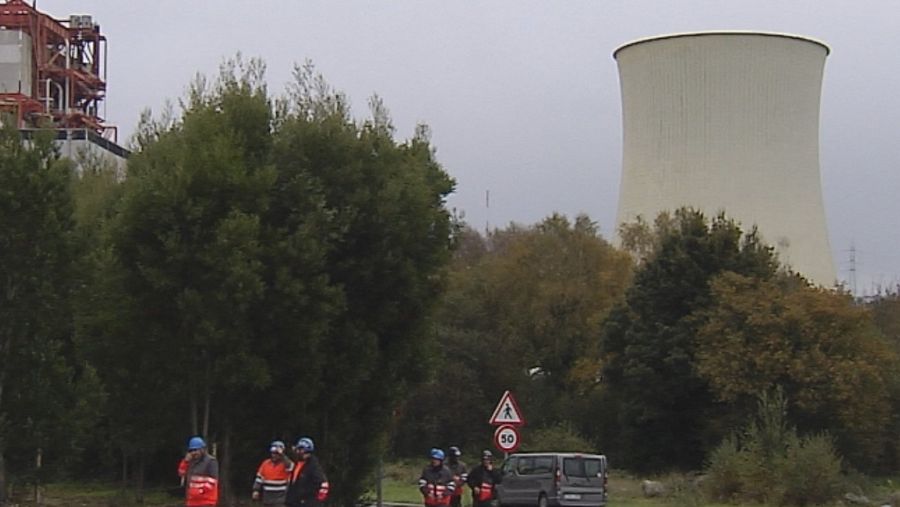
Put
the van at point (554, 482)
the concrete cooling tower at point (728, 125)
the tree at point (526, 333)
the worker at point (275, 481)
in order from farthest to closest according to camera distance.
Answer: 1. the tree at point (526, 333)
2. the concrete cooling tower at point (728, 125)
3. the van at point (554, 482)
4. the worker at point (275, 481)

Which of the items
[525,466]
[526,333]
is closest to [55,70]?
[526,333]

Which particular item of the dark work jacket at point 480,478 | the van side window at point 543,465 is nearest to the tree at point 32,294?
the dark work jacket at point 480,478

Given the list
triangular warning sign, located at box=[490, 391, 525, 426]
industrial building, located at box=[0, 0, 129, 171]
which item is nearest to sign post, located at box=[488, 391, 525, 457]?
triangular warning sign, located at box=[490, 391, 525, 426]

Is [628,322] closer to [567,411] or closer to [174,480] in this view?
[567,411]

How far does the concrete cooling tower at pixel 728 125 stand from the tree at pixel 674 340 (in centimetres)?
384

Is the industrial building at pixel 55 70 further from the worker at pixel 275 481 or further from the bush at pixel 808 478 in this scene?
the worker at pixel 275 481

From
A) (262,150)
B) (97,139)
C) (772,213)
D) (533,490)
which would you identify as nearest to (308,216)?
(262,150)

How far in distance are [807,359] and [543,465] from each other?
15992 millimetres

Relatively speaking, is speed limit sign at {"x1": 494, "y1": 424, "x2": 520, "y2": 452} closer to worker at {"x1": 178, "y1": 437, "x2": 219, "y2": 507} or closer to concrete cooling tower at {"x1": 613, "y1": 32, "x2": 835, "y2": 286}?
worker at {"x1": 178, "y1": 437, "x2": 219, "y2": 507}

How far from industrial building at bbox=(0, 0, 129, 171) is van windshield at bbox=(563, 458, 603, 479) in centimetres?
3142

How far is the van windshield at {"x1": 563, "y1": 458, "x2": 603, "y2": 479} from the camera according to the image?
32719 millimetres

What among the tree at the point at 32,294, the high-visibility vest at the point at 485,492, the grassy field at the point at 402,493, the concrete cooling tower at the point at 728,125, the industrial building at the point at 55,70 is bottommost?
the grassy field at the point at 402,493

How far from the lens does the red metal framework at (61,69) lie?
60.3 metres

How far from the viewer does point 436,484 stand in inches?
836
